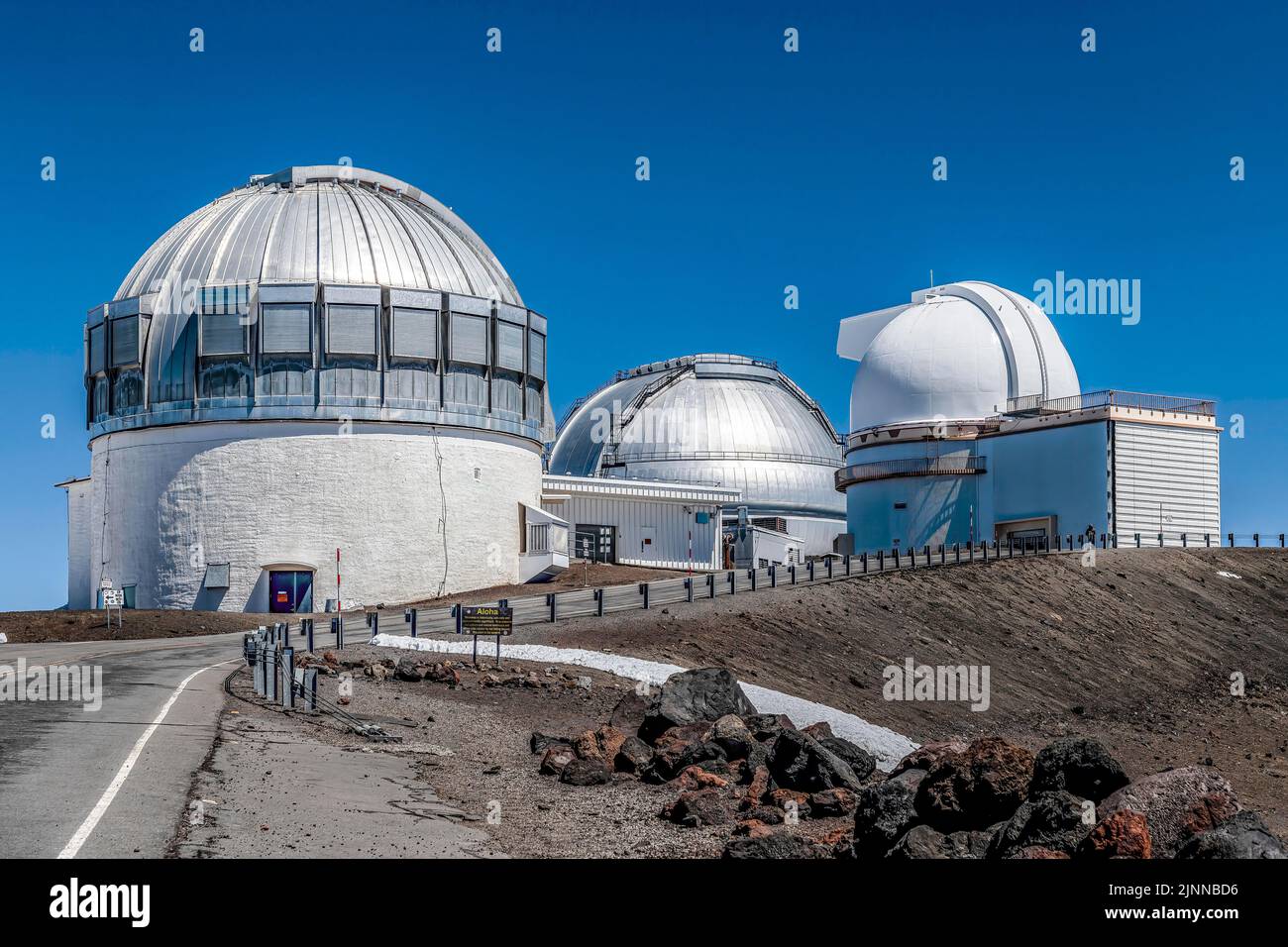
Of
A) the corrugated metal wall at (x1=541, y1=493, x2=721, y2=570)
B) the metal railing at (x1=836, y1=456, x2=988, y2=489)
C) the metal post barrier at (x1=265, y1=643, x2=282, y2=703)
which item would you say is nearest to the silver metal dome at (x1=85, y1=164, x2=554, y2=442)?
the corrugated metal wall at (x1=541, y1=493, x2=721, y2=570)

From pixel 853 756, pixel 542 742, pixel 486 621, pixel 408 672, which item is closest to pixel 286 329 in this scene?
pixel 486 621

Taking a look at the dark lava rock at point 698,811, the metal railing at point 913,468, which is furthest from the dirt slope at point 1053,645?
the dark lava rock at point 698,811

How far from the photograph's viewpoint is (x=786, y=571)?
4269cm

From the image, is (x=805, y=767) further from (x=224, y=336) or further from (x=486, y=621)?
(x=224, y=336)

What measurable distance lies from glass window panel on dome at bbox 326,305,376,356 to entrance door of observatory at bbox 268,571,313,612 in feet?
24.9

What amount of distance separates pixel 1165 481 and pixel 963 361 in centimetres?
969

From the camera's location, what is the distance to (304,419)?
46.8 metres

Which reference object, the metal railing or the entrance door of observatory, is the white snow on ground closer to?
the entrance door of observatory

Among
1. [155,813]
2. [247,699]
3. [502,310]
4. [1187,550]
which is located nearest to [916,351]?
[1187,550]

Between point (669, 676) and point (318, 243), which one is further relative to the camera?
point (318, 243)

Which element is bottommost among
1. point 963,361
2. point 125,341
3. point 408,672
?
point 408,672

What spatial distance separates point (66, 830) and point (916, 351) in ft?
170

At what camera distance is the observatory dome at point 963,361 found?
5794cm

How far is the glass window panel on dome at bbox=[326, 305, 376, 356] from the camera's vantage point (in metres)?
47.3
